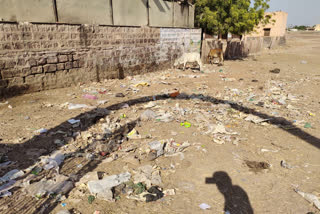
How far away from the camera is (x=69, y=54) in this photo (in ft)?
23.2

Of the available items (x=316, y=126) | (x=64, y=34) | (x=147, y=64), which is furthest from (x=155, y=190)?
(x=147, y=64)

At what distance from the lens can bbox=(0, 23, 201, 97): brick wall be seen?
589 cm

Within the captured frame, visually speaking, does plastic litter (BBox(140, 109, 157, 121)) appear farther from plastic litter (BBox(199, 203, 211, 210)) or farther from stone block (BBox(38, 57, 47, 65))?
stone block (BBox(38, 57, 47, 65))

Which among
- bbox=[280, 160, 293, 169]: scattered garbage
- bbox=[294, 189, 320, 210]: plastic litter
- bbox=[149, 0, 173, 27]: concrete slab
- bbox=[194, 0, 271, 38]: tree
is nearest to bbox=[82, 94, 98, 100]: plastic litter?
bbox=[280, 160, 293, 169]: scattered garbage

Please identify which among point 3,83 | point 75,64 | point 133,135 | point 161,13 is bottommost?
point 133,135

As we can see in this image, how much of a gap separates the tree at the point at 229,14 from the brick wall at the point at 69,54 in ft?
16.0

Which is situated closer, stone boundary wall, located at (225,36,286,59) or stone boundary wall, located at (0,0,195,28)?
stone boundary wall, located at (0,0,195,28)

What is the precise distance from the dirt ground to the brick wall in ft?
1.50

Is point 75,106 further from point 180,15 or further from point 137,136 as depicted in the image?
point 180,15

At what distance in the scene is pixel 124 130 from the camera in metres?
4.50

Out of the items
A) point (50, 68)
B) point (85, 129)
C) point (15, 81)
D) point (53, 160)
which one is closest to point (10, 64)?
point (15, 81)

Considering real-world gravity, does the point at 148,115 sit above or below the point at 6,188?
above

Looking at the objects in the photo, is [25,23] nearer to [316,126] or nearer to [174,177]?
[174,177]

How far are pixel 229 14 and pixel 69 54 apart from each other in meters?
10.7
